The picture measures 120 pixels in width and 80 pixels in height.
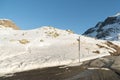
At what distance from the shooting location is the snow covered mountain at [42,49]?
44375 millimetres

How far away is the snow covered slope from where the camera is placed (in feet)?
146

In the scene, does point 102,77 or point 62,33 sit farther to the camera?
point 62,33

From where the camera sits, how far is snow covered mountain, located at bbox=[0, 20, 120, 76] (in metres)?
44.4

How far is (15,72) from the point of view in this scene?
4031 centimetres

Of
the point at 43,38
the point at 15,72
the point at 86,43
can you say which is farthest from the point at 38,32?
the point at 15,72

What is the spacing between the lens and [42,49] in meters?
54.4

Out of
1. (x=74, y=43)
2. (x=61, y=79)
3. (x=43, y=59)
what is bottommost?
(x=61, y=79)

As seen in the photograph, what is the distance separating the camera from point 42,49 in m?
54.4

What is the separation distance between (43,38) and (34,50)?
6.22m

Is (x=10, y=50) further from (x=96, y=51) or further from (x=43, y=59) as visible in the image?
(x=96, y=51)

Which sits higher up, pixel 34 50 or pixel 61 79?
pixel 34 50

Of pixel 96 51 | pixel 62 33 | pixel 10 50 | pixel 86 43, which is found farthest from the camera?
pixel 62 33

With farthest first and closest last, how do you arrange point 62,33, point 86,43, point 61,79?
point 62,33 < point 86,43 < point 61,79

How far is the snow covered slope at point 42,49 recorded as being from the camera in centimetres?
4438
